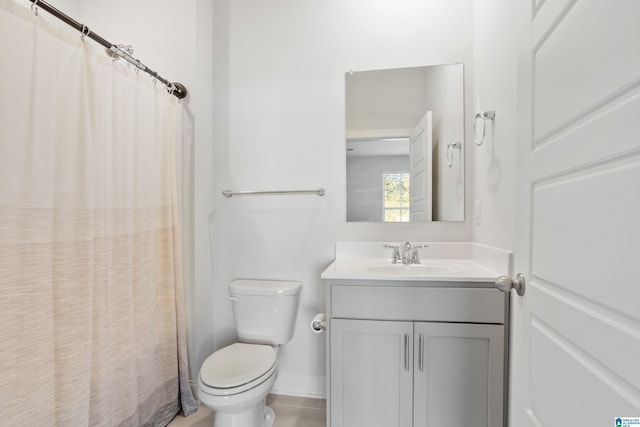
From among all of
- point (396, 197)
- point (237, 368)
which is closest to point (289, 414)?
point (237, 368)

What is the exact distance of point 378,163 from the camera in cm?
179

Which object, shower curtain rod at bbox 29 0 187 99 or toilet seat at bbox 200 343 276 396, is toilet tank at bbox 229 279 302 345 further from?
shower curtain rod at bbox 29 0 187 99

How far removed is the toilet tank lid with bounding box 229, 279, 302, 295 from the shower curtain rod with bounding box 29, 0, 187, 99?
4.05ft

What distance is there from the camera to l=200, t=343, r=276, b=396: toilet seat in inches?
50.3

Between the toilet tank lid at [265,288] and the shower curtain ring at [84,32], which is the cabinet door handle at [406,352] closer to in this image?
the toilet tank lid at [265,288]

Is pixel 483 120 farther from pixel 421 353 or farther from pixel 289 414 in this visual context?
pixel 289 414

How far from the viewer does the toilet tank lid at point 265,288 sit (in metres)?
1.67

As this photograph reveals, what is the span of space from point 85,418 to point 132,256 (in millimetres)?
664

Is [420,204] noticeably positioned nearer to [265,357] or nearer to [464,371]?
[464,371]

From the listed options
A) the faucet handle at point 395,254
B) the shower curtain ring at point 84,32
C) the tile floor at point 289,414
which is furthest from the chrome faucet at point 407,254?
the shower curtain ring at point 84,32

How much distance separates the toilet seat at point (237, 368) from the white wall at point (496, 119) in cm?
131

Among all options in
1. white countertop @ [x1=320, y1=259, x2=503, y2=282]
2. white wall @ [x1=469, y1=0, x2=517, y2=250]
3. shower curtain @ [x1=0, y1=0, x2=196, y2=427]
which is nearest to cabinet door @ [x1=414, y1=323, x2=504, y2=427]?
white countertop @ [x1=320, y1=259, x2=503, y2=282]

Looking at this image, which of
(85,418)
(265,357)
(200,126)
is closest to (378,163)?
(200,126)

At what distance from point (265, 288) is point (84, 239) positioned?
0.90 metres
